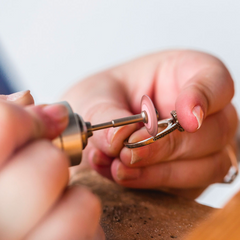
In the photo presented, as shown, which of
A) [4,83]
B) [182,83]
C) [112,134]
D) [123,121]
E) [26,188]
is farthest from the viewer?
[4,83]

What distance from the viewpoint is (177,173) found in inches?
25.9

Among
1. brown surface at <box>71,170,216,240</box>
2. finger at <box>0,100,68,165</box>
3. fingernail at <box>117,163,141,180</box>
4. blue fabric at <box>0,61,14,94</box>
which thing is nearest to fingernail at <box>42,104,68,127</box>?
finger at <box>0,100,68,165</box>

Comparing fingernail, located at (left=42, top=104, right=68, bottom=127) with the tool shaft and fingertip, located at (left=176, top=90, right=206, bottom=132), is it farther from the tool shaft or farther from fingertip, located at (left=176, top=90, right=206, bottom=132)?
fingertip, located at (left=176, top=90, right=206, bottom=132)

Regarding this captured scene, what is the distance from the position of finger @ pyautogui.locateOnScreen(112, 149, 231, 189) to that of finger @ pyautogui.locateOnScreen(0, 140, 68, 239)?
12.2 inches

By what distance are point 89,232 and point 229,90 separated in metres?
0.48

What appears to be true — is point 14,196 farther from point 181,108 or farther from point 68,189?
point 181,108

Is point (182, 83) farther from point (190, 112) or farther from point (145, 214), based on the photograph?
point (145, 214)

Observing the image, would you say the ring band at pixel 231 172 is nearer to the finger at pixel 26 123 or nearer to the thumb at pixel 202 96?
the thumb at pixel 202 96

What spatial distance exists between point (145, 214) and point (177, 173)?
24 centimetres

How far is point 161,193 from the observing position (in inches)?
22.9

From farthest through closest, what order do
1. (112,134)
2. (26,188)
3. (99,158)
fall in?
(99,158)
(112,134)
(26,188)

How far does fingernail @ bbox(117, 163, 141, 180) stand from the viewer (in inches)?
21.7

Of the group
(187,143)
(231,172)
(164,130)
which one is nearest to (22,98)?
(164,130)

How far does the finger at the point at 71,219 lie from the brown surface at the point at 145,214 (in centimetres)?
10
